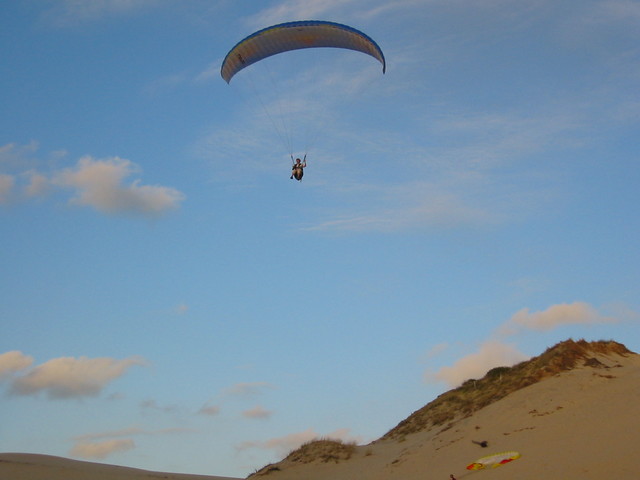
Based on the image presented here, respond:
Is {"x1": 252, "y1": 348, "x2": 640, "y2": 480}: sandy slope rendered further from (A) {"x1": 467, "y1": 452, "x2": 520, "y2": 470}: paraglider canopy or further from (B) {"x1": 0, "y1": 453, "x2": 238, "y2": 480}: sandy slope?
(B) {"x1": 0, "y1": 453, "x2": 238, "y2": 480}: sandy slope

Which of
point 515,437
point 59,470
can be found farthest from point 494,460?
point 59,470

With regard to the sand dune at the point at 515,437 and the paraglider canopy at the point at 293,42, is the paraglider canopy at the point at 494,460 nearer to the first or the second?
the sand dune at the point at 515,437

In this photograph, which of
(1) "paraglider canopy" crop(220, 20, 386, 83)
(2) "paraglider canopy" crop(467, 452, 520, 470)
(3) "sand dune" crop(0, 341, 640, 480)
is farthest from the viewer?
(1) "paraglider canopy" crop(220, 20, 386, 83)

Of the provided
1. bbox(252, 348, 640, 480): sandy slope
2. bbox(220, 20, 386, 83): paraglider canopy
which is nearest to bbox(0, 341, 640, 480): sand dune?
bbox(252, 348, 640, 480): sandy slope

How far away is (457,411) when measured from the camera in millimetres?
27938

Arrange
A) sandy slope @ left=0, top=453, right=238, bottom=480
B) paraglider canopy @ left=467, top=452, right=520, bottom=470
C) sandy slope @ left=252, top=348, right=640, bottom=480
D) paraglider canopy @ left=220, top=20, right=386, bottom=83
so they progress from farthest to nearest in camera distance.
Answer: paraglider canopy @ left=220, top=20, right=386, bottom=83
sandy slope @ left=0, top=453, right=238, bottom=480
paraglider canopy @ left=467, top=452, right=520, bottom=470
sandy slope @ left=252, top=348, right=640, bottom=480

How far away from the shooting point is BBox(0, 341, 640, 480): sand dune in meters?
16.6

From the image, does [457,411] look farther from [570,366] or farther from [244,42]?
[244,42]

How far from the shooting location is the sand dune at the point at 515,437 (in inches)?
652

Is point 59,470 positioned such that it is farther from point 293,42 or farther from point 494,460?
point 293,42

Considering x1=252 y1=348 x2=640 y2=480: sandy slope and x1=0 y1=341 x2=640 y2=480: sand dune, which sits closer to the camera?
x1=252 y1=348 x2=640 y2=480: sandy slope

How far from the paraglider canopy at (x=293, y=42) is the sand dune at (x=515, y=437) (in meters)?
16.0

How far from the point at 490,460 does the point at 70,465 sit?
65.6 ft

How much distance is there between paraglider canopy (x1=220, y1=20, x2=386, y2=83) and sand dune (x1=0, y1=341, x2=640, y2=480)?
16.0 meters
